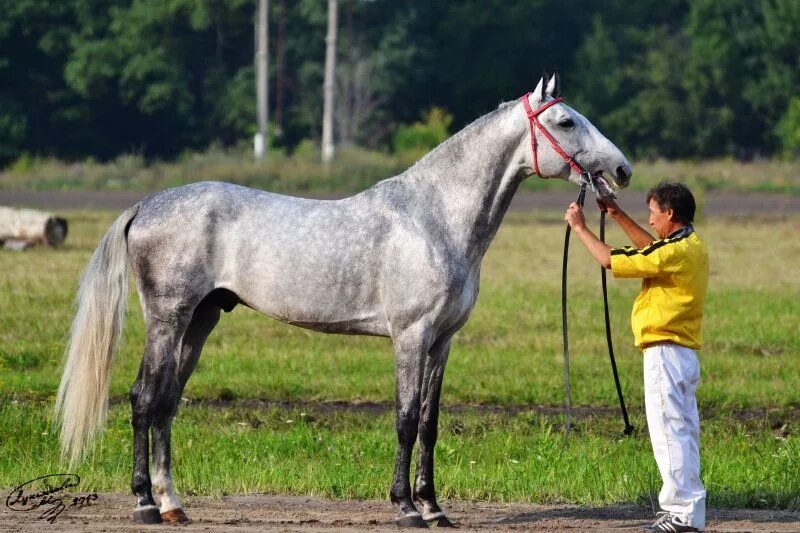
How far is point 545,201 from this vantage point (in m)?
38.0

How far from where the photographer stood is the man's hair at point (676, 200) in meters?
7.65

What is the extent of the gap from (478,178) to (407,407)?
1267 millimetres

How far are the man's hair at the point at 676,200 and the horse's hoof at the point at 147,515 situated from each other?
3031mm

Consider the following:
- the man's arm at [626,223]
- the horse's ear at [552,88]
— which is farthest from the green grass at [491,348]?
the horse's ear at [552,88]

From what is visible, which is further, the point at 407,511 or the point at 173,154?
the point at 173,154

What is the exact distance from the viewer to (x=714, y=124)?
2351 inches

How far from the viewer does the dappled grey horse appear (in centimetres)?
776

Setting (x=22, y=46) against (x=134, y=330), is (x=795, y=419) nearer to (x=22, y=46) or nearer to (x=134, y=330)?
(x=134, y=330)

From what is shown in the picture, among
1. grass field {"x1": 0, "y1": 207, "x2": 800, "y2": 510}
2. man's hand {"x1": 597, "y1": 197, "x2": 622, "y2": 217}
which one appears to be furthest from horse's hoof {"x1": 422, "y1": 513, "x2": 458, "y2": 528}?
man's hand {"x1": 597, "y1": 197, "x2": 622, "y2": 217}

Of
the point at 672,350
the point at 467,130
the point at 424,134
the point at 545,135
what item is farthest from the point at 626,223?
the point at 424,134

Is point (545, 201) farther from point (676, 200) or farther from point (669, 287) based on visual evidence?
point (669, 287)

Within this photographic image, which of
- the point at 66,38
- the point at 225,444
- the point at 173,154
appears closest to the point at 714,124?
the point at 173,154

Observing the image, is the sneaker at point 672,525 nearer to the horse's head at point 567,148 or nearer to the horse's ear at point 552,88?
the horse's head at point 567,148

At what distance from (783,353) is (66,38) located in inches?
1819
